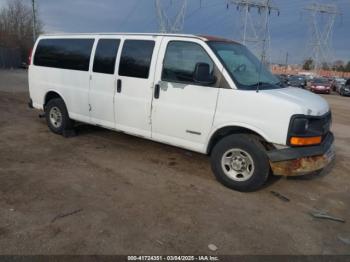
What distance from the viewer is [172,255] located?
330 centimetres

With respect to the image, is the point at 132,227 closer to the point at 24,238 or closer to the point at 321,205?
the point at 24,238

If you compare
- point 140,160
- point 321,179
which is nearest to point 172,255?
point 140,160

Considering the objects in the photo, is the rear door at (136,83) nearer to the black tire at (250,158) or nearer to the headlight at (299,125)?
the black tire at (250,158)

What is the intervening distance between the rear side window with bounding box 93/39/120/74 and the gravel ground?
1.57 m

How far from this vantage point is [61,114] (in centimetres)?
724

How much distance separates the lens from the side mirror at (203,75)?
15.8 ft

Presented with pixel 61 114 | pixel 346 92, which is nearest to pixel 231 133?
pixel 61 114

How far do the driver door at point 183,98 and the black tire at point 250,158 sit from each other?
1.00ft

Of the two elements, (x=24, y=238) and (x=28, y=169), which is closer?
(x=24, y=238)

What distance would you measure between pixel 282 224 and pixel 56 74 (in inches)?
215

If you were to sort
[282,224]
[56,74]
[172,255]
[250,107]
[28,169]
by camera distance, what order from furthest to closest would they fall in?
[56,74], [28,169], [250,107], [282,224], [172,255]

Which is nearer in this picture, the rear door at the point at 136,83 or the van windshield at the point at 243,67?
the van windshield at the point at 243,67

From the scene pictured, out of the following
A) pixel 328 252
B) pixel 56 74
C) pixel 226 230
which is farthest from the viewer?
pixel 56 74

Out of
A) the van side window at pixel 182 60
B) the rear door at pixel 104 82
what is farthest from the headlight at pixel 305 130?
the rear door at pixel 104 82
